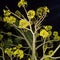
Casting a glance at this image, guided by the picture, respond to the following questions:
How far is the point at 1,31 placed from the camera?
4020mm

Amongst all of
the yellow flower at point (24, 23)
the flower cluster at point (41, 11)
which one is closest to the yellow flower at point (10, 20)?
the yellow flower at point (24, 23)

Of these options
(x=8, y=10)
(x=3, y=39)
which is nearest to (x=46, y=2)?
(x=8, y=10)

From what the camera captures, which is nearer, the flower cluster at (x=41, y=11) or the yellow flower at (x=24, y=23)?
the yellow flower at (x=24, y=23)

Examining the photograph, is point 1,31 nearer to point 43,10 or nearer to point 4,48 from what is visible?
point 4,48

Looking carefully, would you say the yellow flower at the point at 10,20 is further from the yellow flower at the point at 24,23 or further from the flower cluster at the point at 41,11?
the flower cluster at the point at 41,11

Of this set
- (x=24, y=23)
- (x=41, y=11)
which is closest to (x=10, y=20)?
(x=24, y=23)

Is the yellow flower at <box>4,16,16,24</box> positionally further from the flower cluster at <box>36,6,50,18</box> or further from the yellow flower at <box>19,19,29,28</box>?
the flower cluster at <box>36,6,50,18</box>

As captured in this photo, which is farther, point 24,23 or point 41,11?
point 41,11

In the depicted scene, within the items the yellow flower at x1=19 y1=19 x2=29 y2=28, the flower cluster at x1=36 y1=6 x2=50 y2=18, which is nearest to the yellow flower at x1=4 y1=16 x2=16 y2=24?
the yellow flower at x1=19 y1=19 x2=29 y2=28

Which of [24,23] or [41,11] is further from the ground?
[41,11]

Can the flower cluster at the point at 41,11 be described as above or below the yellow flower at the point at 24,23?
above

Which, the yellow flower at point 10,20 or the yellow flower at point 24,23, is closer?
the yellow flower at point 24,23

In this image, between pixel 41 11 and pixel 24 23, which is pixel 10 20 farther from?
pixel 41 11

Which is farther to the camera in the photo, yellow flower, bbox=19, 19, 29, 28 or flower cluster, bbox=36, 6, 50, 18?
flower cluster, bbox=36, 6, 50, 18
